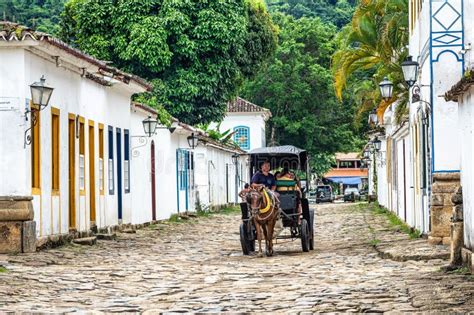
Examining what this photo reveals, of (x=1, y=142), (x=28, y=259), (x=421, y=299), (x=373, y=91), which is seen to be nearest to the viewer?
(x=421, y=299)

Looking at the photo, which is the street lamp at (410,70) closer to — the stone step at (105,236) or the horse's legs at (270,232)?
the horse's legs at (270,232)

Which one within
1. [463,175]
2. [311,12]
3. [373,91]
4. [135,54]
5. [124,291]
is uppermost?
[311,12]

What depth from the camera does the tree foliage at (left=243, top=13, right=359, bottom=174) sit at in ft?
218

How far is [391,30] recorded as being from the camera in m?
28.8

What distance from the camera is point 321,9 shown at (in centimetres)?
8462

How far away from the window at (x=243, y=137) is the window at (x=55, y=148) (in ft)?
168

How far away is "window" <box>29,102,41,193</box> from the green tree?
25284mm

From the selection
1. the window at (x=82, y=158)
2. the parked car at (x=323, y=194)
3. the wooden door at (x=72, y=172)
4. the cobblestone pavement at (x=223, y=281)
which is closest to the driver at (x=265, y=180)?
the cobblestone pavement at (x=223, y=281)

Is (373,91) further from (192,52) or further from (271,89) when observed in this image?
(271,89)

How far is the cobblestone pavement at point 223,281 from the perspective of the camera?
39.4 feet

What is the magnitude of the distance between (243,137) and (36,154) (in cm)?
5349

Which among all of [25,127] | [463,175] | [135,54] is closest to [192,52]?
[135,54]

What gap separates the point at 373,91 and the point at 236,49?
14.8 m

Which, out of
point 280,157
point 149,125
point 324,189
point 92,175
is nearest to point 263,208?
point 280,157
